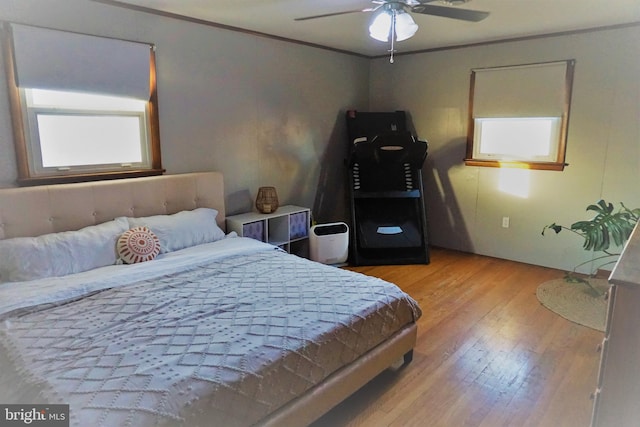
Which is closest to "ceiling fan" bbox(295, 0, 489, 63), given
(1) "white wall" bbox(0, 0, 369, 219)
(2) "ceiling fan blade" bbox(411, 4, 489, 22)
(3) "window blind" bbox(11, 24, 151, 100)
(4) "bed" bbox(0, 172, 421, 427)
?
(2) "ceiling fan blade" bbox(411, 4, 489, 22)

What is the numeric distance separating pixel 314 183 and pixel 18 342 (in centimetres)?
335

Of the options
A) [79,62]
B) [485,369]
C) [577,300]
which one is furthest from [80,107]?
[577,300]

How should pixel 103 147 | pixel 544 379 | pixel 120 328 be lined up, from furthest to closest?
pixel 103 147 < pixel 544 379 < pixel 120 328

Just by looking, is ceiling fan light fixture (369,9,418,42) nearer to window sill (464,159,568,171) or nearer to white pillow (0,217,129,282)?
white pillow (0,217,129,282)

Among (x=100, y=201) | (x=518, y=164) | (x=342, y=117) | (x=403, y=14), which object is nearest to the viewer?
(x=403, y=14)

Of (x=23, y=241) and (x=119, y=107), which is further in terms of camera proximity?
(x=119, y=107)

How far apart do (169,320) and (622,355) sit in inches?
70.2

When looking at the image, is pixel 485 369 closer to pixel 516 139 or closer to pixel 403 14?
pixel 403 14

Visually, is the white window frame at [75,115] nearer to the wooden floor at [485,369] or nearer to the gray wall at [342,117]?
the gray wall at [342,117]

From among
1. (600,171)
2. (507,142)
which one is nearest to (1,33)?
(507,142)

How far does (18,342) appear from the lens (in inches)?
69.9

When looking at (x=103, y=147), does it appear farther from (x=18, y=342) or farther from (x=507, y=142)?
(x=507, y=142)

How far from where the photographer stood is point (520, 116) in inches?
164

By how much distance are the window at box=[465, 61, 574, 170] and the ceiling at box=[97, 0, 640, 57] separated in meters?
0.37
